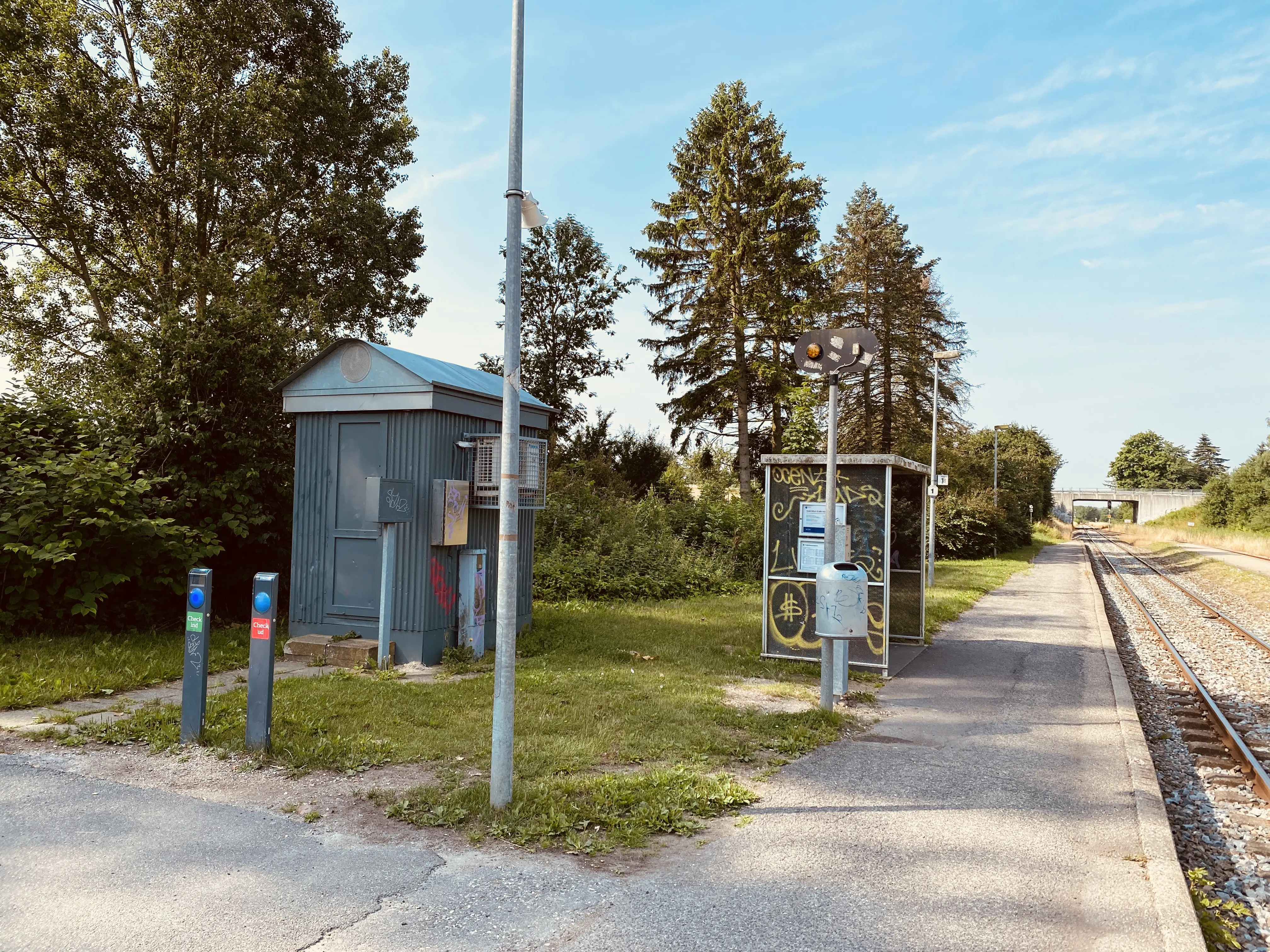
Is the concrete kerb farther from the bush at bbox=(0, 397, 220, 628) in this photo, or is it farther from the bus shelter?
the bush at bbox=(0, 397, 220, 628)

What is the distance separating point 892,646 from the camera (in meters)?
11.3

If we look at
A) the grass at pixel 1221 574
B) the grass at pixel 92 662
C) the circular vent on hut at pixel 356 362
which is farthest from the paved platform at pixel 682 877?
the grass at pixel 1221 574

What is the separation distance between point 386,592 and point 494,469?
1772 mm

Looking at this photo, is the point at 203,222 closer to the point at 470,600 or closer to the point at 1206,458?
the point at 470,600

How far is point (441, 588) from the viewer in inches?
353

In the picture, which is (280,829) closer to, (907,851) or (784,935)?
(784,935)

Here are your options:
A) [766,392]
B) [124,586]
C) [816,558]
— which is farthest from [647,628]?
[766,392]

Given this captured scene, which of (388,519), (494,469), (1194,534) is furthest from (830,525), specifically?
(1194,534)

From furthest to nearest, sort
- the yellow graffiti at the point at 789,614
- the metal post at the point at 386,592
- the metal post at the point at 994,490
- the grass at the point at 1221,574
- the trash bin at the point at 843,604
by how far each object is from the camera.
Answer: the metal post at the point at 994,490, the grass at the point at 1221,574, the yellow graffiti at the point at 789,614, the metal post at the point at 386,592, the trash bin at the point at 843,604

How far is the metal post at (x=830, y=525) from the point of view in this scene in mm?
7129

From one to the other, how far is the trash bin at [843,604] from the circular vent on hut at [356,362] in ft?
18.2

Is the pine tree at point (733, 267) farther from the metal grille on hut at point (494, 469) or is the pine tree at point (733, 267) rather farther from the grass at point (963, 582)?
the metal grille on hut at point (494, 469)

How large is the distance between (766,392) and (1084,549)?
2604 cm

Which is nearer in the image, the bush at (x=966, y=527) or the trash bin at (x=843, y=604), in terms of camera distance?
the trash bin at (x=843, y=604)
